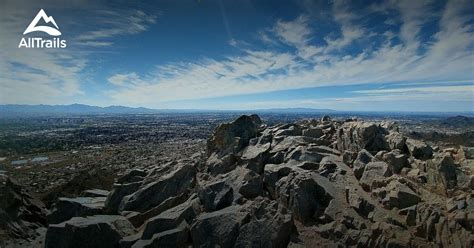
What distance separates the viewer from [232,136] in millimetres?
39000

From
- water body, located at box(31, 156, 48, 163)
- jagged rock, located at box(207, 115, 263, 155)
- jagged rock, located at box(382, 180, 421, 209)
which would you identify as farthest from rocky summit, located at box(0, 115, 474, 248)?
water body, located at box(31, 156, 48, 163)

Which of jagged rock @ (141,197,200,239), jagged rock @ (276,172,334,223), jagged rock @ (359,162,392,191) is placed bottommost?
jagged rock @ (141,197,200,239)

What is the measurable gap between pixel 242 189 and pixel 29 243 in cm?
1971

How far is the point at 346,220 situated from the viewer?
69.8ft

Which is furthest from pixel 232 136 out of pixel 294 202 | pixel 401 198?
pixel 401 198

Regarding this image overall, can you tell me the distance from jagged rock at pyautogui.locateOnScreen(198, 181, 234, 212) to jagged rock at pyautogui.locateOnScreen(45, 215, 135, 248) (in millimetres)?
6781

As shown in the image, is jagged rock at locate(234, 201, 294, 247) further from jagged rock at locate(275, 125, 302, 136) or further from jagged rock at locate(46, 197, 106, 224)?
jagged rock at locate(46, 197, 106, 224)

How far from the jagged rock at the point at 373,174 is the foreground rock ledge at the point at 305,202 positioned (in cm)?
8

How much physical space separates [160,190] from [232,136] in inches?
451

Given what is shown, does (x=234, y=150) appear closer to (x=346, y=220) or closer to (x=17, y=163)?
(x=346, y=220)

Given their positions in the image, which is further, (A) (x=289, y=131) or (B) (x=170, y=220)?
(A) (x=289, y=131)

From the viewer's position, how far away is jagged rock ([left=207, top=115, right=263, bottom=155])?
37.9 metres

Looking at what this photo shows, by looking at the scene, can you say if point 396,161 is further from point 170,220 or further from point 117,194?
point 117,194

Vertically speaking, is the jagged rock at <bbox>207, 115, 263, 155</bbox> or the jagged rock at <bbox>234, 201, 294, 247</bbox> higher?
the jagged rock at <bbox>207, 115, 263, 155</bbox>
